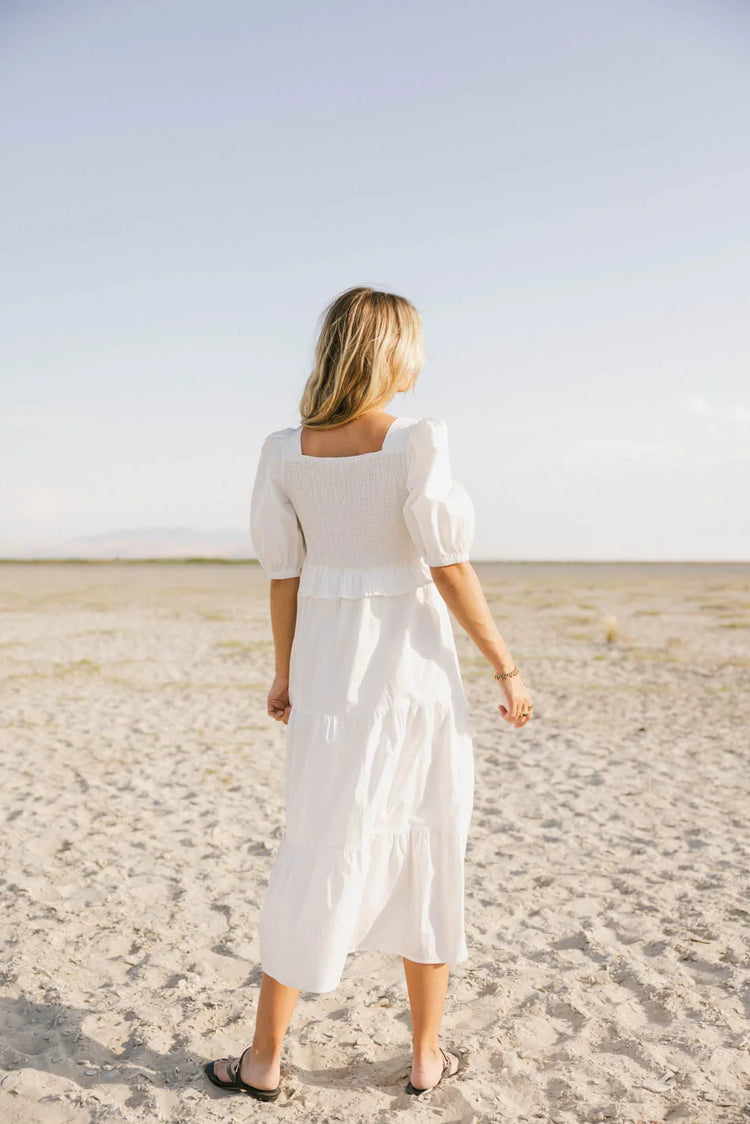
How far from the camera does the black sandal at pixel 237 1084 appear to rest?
271cm

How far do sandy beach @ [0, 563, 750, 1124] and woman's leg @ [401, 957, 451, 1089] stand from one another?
0.28 ft

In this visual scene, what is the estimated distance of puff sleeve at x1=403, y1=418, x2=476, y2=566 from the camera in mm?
2328

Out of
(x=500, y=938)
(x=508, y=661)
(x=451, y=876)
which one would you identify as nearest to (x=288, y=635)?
(x=508, y=661)

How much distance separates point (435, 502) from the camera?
7.60ft

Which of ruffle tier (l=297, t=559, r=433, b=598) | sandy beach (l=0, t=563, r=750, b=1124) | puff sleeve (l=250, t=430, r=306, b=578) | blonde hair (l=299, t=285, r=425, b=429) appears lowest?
sandy beach (l=0, t=563, r=750, b=1124)

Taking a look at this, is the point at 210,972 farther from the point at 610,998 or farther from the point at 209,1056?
the point at 610,998

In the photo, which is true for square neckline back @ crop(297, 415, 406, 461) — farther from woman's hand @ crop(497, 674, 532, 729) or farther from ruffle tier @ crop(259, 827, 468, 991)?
ruffle tier @ crop(259, 827, 468, 991)

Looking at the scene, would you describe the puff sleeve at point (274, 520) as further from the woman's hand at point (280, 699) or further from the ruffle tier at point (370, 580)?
the woman's hand at point (280, 699)

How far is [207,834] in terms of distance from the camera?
545 cm

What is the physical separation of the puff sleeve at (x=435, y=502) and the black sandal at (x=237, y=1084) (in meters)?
1.67

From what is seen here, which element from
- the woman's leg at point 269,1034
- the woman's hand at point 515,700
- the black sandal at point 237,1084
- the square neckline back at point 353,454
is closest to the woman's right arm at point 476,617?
the woman's hand at point 515,700

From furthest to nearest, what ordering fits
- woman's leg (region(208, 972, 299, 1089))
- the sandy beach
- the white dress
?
1. the sandy beach
2. woman's leg (region(208, 972, 299, 1089))
3. the white dress

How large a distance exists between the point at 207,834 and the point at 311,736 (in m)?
3.31

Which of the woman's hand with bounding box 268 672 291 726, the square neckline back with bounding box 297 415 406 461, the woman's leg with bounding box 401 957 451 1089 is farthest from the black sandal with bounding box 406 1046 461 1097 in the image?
the square neckline back with bounding box 297 415 406 461
